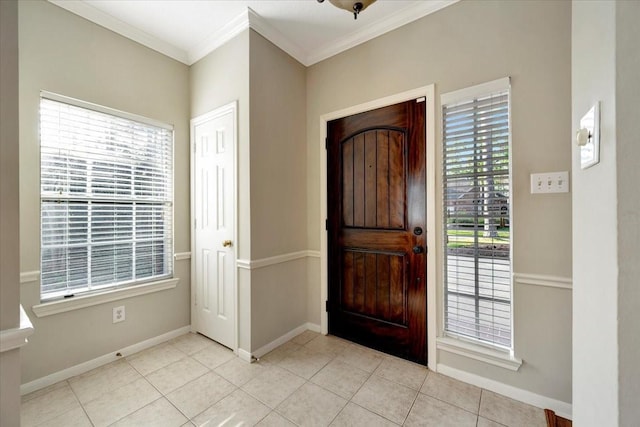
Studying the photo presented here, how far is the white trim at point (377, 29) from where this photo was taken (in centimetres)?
195

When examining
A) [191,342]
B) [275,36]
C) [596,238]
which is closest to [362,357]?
[191,342]

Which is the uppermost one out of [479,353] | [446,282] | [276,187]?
[276,187]

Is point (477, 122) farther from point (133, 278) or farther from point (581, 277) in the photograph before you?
point (133, 278)

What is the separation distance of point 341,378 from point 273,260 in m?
1.06

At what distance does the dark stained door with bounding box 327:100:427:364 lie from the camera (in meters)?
2.04

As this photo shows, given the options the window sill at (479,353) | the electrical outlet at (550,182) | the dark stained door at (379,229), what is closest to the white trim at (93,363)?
the dark stained door at (379,229)

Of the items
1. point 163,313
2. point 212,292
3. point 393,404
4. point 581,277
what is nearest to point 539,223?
point 581,277

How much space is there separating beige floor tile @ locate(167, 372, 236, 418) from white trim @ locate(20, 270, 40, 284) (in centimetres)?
Answer: 121

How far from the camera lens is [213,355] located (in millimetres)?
2207

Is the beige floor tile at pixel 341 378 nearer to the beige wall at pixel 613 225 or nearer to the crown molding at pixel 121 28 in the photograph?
the beige wall at pixel 613 225

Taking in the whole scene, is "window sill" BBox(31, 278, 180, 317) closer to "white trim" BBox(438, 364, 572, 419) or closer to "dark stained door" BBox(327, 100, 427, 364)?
"dark stained door" BBox(327, 100, 427, 364)

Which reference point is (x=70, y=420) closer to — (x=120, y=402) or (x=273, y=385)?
(x=120, y=402)

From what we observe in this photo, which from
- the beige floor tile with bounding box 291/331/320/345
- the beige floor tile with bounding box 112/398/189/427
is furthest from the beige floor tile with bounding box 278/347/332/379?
the beige floor tile with bounding box 112/398/189/427

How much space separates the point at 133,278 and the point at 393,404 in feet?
7.59
